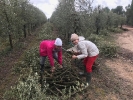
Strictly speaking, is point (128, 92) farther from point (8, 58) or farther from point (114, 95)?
point (8, 58)

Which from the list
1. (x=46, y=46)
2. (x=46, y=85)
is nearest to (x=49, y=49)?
(x=46, y=46)

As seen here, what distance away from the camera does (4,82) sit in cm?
955

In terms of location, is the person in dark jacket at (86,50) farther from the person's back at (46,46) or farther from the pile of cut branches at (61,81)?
the person's back at (46,46)

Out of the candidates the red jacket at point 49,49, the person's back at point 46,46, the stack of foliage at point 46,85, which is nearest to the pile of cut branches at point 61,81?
the stack of foliage at point 46,85

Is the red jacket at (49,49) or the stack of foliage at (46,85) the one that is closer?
the stack of foliage at (46,85)

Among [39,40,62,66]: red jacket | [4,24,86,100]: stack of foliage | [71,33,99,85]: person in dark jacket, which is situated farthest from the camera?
[39,40,62,66]: red jacket

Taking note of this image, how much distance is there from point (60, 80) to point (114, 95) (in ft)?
7.75

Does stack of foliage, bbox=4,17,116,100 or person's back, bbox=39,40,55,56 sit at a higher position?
person's back, bbox=39,40,55,56

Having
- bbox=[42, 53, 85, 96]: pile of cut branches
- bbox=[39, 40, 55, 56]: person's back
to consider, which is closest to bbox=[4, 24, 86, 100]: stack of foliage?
bbox=[42, 53, 85, 96]: pile of cut branches

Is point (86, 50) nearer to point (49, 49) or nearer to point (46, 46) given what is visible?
point (49, 49)

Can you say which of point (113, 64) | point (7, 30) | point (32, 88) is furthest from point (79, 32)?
point (32, 88)

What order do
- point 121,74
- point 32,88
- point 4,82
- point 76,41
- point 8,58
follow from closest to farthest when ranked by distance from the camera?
1. point 32,88
2. point 76,41
3. point 4,82
4. point 121,74
5. point 8,58

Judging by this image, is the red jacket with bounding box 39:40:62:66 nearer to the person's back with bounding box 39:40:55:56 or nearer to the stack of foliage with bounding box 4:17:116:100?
the person's back with bounding box 39:40:55:56

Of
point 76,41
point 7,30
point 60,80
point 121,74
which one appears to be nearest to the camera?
point 76,41
